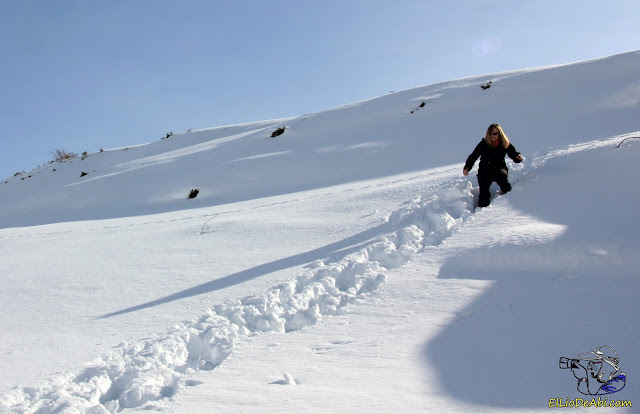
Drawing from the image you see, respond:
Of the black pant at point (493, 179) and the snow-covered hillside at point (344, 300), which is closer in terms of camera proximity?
the snow-covered hillside at point (344, 300)

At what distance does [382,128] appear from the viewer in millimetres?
11219

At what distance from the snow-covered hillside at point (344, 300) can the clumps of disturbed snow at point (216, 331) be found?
1cm

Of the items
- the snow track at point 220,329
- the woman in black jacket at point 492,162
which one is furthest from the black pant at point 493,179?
the snow track at point 220,329

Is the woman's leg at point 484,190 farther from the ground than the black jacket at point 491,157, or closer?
closer

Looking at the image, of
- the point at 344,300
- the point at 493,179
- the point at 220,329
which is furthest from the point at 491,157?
the point at 220,329

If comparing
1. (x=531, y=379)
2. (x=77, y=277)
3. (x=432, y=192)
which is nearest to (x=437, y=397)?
(x=531, y=379)

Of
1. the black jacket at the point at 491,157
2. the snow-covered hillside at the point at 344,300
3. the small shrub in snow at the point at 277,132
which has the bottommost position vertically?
the snow-covered hillside at the point at 344,300

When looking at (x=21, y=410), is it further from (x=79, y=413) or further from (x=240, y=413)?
(x=240, y=413)

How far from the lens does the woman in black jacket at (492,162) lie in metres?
4.60

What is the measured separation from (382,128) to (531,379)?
9839 mm

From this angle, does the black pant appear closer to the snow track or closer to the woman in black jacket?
the woman in black jacket

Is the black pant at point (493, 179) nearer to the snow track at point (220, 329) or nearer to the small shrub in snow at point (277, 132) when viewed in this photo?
the snow track at point (220, 329)

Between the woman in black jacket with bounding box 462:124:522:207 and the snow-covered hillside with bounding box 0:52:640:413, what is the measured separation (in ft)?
0.64

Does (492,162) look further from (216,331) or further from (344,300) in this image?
(216,331)
